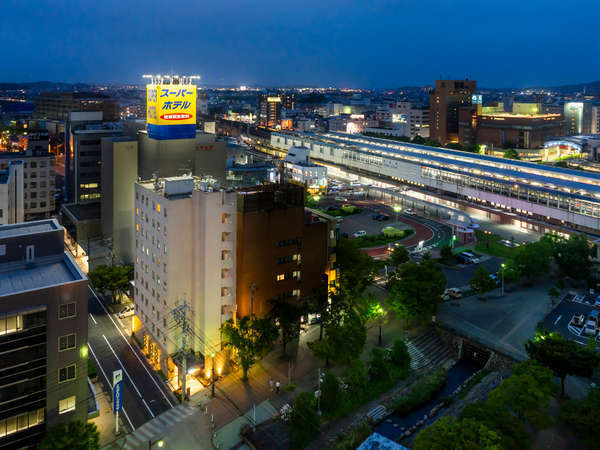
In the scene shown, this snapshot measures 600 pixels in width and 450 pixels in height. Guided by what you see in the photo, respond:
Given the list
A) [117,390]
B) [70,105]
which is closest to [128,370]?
[117,390]

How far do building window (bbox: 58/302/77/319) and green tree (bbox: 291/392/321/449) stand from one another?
6.92 meters

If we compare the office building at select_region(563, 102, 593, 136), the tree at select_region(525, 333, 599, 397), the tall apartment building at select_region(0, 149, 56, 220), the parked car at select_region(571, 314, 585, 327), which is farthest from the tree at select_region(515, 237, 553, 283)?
the office building at select_region(563, 102, 593, 136)

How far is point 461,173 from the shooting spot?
4459 centimetres

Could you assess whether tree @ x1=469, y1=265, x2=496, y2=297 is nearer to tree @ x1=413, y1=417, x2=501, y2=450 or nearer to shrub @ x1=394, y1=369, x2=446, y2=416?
shrub @ x1=394, y1=369, x2=446, y2=416

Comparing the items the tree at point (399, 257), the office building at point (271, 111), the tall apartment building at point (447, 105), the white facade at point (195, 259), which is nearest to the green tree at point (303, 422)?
the white facade at point (195, 259)

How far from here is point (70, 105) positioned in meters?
82.2

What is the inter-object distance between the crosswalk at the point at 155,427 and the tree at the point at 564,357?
12.0 metres

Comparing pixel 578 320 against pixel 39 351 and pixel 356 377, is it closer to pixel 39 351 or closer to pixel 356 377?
pixel 356 377

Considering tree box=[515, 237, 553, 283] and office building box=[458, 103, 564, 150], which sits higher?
office building box=[458, 103, 564, 150]

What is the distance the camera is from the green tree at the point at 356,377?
54.1 feet

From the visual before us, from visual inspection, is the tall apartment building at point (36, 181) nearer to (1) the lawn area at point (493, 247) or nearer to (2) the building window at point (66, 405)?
(2) the building window at point (66, 405)

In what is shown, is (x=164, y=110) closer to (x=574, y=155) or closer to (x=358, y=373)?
(x=358, y=373)

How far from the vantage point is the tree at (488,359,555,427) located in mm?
13883

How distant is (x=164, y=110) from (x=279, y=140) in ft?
151
